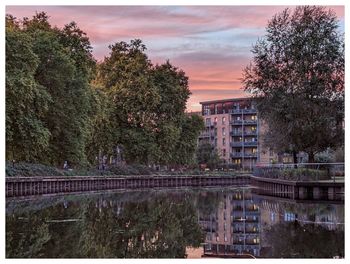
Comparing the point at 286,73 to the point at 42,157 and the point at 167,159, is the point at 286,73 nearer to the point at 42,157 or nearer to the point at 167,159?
the point at 42,157

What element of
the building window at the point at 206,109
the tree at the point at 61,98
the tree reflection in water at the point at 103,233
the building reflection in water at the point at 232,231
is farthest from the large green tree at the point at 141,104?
the building window at the point at 206,109

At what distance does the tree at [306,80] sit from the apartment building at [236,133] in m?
89.8

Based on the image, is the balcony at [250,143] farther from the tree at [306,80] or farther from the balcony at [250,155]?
the tree at [306,80]

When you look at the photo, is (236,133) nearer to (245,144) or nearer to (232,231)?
(245,144)

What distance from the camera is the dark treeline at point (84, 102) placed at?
43094 millimetres

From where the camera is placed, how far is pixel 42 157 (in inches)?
2111

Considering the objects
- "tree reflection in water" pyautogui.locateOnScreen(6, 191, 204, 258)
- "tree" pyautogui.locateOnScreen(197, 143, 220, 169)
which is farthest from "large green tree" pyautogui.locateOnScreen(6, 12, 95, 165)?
"tree" pyautogui.locateOnScreen(197, 143, 220, 169)

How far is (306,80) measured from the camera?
160 ft

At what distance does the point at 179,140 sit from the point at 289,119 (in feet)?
119

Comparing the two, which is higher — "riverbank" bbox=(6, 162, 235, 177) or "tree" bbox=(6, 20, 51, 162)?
"tree" bbox=(6, 20, 51, 162)

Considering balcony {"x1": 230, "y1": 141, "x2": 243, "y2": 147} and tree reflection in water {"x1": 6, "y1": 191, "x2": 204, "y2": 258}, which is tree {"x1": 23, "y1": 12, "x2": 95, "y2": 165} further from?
balcony {"x1": 230, "y1": 141, "x2": 243, "y2": 147}

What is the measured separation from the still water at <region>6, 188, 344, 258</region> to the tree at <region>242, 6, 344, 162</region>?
478 inches

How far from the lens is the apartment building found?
473 ft
